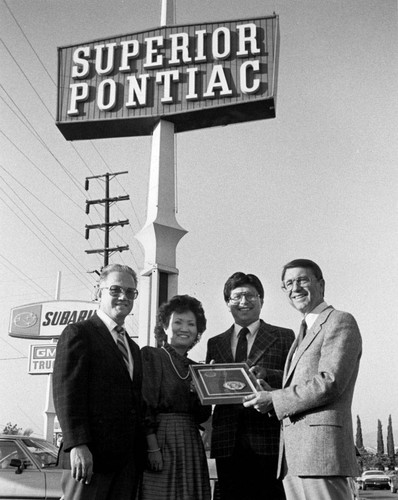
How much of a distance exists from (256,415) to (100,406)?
99 cm

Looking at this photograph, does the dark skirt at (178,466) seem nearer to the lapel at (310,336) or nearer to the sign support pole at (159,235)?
the lapel at (310,336)

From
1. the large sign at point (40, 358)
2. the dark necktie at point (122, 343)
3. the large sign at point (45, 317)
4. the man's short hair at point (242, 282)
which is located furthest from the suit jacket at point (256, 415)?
the large sign at point (40, 358)

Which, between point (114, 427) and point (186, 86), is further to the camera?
point (186, 86)

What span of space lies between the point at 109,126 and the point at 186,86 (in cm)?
109

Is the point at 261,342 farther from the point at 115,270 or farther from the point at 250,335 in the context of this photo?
the point at 115,270

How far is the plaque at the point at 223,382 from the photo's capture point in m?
3.27

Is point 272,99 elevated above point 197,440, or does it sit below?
above

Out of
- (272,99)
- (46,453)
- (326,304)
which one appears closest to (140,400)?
(326,304)

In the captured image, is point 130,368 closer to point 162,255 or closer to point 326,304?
point 326,304

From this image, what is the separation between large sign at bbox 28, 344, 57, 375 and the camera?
20484 millimetres

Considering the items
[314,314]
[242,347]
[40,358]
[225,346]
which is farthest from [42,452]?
[40,358]

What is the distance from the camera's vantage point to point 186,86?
721cm

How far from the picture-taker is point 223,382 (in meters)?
3.37

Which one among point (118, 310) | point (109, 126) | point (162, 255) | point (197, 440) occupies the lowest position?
point (197, 440)
